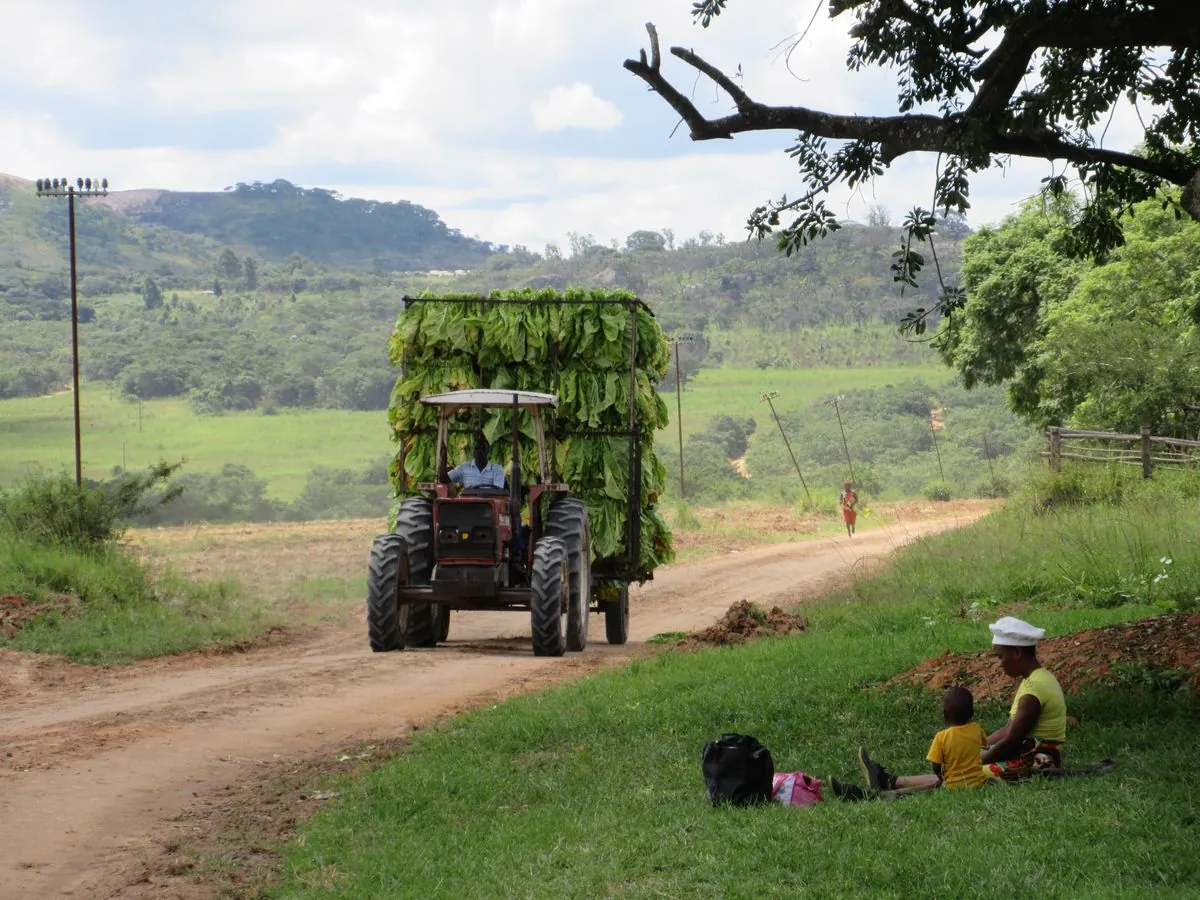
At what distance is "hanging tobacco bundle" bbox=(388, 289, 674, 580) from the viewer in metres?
15.8

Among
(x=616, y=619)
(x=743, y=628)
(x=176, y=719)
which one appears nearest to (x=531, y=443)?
(x=616, y=619)

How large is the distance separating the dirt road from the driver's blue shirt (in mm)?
1973

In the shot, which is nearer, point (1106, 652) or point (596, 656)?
point (1106, 652)

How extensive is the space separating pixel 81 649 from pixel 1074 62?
40.6 feet

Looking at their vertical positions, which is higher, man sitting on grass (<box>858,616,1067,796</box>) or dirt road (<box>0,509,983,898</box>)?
man sitting on grass (<box>858,616,1067,796</box>)

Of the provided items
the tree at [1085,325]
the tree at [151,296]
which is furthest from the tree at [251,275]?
the tree at [1085,325]

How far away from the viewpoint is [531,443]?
15812 mm

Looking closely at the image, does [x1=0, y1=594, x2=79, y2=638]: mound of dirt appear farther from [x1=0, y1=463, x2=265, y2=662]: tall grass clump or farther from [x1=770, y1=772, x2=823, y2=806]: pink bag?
[x1=770, y1=772, x2=823, y2=806]: pink bag

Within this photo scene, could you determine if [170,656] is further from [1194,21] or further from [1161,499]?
[1161,499]

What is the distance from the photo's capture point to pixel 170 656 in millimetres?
16266

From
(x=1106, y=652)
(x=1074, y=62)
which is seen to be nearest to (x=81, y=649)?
(x=1106, y=652)

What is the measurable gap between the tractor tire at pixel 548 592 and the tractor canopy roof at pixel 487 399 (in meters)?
1.53

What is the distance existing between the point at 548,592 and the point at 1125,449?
18.8 meters

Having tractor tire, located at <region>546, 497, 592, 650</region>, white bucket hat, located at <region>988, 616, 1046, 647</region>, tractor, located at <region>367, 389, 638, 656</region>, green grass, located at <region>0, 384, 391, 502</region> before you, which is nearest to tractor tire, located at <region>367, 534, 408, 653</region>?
tractor, located at <region>367, 389, 638, 656</region>
